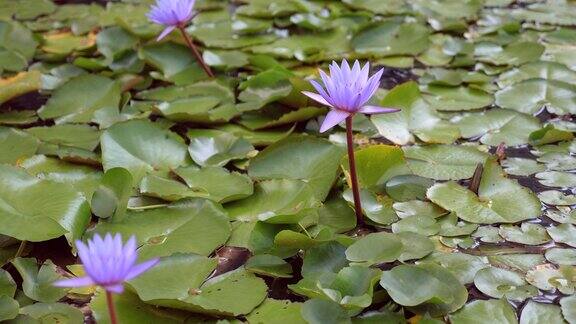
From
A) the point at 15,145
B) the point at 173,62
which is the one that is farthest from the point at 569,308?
the point at 173,62

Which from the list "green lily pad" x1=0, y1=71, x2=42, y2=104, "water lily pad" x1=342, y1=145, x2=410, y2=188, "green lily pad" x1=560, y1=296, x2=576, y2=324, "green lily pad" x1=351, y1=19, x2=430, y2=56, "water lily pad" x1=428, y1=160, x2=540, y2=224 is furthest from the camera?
"green lily pad" x1=351, y1=19, x2=430, y2=56

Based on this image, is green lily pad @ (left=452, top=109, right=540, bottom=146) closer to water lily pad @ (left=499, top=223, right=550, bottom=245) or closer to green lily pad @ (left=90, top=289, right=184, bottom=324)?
water lily pad @ (left=499, top=223, right=550, bottom=245)

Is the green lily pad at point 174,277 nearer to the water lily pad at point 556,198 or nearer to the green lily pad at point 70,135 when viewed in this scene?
the green lily pad at point 70,135

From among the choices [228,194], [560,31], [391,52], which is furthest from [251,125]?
[560,31]

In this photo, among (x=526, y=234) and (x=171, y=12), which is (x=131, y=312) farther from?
(x=171, y=12)

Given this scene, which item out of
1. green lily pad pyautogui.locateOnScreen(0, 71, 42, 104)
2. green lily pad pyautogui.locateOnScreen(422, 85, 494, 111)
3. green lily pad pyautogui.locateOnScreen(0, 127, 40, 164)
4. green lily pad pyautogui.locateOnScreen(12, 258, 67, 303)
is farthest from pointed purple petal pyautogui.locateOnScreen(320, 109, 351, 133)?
green lily pad pyautogui.locateOnScreen(0, 71, 42, 104)

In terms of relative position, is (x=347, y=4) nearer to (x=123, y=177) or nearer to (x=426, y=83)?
(x=426, y=83)
